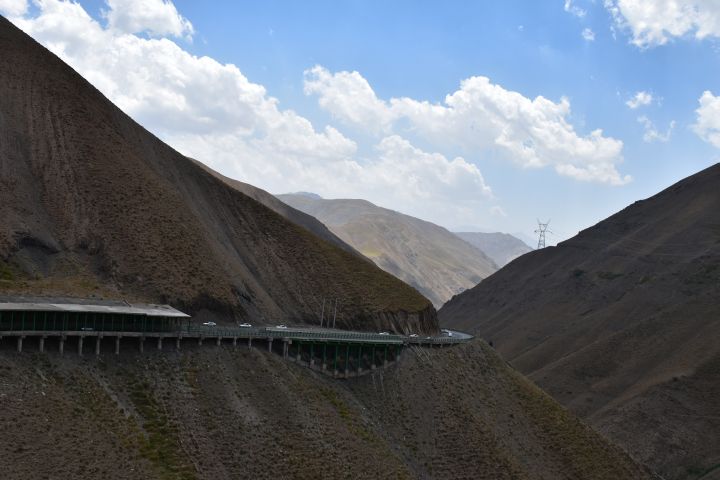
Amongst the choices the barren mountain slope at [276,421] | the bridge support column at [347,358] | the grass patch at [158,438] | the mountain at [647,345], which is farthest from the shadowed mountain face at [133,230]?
the mountain at [647,345]

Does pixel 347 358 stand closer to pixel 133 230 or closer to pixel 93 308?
pixel 133 230

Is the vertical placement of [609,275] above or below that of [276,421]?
above

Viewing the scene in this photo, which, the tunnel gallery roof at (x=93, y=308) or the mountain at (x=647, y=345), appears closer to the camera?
the tunnel gallery roof at (x=93, y=308)

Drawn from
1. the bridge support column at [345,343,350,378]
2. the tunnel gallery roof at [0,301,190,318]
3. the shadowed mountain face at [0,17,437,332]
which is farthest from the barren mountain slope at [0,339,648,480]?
the shadowed mountain face at [0,17,437,332]

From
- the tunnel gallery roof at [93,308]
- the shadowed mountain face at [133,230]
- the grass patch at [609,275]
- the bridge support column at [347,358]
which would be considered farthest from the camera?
the grass patch at [609,275]

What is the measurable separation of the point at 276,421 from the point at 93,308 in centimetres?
1655

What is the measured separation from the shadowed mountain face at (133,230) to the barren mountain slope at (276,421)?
1160cm

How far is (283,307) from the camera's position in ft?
310

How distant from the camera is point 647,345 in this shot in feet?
472

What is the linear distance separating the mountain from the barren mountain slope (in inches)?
1029

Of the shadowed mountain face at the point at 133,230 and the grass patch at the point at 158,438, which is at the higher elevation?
the shadowed mountain face at the point at 133,230

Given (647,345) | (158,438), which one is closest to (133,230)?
(158,438)

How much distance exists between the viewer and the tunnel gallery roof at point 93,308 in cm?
5662

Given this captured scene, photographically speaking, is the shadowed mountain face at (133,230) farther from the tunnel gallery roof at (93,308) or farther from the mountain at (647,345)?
the mountain at (647,345)
